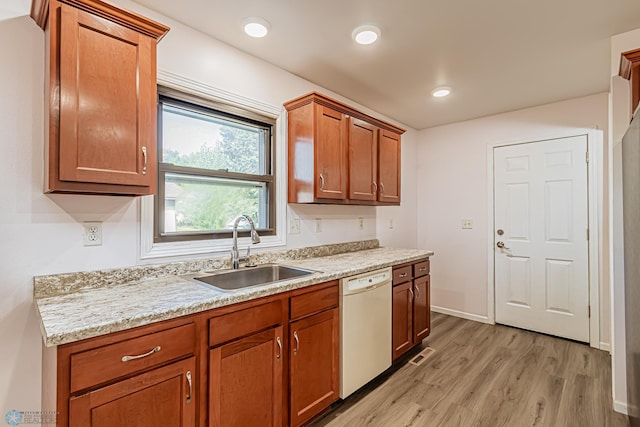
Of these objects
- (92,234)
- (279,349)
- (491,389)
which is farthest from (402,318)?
(92,234)

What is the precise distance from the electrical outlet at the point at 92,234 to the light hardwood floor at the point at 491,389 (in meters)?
1.62

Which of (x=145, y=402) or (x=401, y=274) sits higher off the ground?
(x=401, y=274)

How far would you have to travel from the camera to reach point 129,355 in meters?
1.14

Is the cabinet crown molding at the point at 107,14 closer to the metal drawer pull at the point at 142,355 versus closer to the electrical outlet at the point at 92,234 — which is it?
the electrical outlet at the point at 92,234

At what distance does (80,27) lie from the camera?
130 centimetres

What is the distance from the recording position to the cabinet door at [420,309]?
2.73 metres

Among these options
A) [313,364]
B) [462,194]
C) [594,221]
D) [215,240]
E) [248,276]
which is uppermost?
[462,194]

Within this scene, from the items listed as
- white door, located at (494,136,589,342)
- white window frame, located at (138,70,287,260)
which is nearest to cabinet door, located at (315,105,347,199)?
white window frame, located at (138,70,287,260)

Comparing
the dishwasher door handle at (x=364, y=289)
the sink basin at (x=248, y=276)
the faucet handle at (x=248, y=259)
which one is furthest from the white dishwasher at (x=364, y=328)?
the faucet handle at (x=248, y=259)

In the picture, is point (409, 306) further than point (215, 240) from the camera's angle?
Yes

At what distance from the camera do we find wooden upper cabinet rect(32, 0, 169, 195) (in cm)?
126

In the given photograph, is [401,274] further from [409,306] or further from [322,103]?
[322,103]

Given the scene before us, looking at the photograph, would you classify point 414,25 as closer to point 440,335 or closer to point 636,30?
point 636,30

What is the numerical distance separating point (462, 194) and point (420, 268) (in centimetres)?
150
